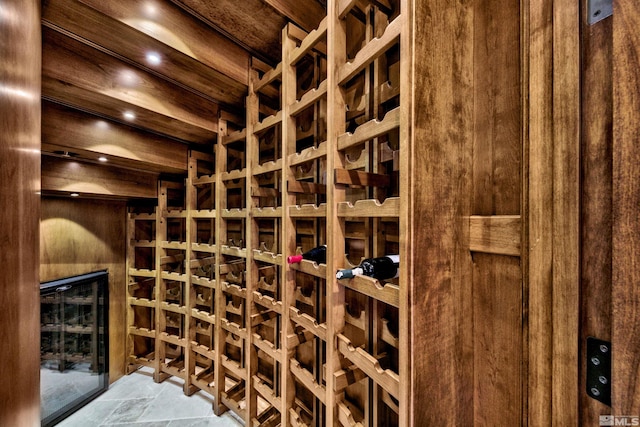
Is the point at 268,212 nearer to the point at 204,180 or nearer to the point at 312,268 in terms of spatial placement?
the point at 312,268

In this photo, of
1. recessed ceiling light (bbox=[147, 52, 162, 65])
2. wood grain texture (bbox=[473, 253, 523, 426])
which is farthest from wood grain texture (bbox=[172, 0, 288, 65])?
wood grain texture (bbox=[473, 253, 523, 426])

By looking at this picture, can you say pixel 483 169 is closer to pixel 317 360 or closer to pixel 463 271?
pixel 463 271

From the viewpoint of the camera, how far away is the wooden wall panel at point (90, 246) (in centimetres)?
203

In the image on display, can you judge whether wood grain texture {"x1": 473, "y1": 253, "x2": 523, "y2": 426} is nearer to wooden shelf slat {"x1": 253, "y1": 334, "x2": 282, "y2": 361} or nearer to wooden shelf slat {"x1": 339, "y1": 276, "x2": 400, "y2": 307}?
wooden shelf slat {"x1": 339, "y1": 276, "x2": 400, "y2": 307}

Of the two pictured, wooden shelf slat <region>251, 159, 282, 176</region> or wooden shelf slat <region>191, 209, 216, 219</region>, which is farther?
wooden shelf slat <region>191, 209, 216, 219</region>

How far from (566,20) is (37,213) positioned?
1685 millimetres

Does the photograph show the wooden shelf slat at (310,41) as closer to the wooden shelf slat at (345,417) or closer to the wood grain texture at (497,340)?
the wood grain texture at (497,340)

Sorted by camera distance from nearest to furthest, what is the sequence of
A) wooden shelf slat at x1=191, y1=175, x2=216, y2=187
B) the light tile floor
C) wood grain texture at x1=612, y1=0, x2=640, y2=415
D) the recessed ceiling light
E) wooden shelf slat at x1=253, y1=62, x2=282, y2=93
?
wood grain texture at x1=612, y1=0, x2=640, y2=415, the recessed ceiling light, wooden shelf slat at x1=253, y1=62, x2=282, y2=93, the light tile floor, wooden shelf slat at x1=191, y1=175, x2=216, y2=187

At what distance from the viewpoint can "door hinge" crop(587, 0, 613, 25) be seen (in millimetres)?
466

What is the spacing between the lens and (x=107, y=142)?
1.58 metres

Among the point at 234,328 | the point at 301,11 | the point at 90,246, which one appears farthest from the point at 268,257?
the point at 90,246

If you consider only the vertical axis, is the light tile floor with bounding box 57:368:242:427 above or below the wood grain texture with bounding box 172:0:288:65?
below

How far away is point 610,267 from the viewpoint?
0.46 metres

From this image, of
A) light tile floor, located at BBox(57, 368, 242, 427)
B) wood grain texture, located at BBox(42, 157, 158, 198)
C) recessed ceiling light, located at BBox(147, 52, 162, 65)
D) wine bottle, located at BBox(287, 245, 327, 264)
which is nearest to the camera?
wine bottle, located at BBox(287, 245, 327, 264)
